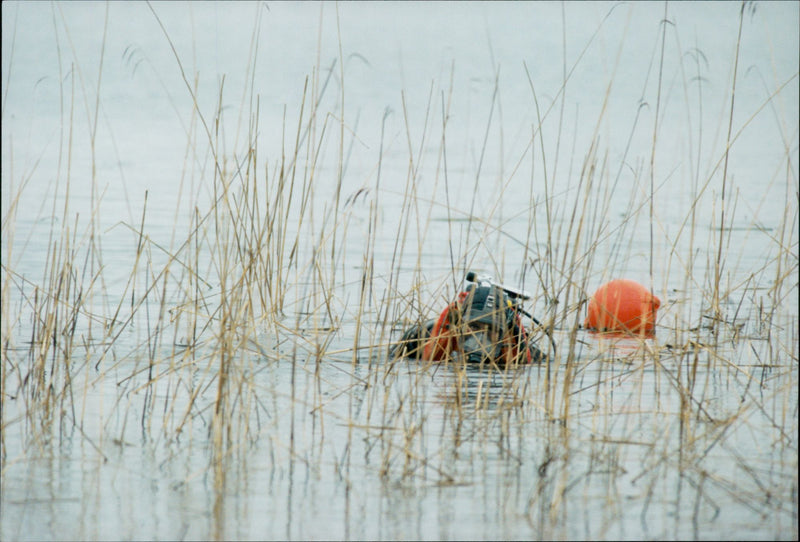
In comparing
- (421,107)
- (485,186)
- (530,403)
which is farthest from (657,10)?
(530,403)

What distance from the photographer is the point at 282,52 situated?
154ft

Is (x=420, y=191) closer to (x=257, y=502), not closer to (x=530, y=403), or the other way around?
(x=530, y=403)

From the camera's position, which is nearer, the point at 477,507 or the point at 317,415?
the point at 477,507

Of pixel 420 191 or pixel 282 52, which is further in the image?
pixel 282 52

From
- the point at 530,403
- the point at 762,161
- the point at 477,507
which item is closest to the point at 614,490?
the point at 477,507

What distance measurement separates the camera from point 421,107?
104 ft

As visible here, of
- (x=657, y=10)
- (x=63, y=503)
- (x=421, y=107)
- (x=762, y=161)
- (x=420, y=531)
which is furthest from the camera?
(x=657, y=10)

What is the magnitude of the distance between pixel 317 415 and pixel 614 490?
1.21 metres

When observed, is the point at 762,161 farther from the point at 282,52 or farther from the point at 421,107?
the point at 282,52

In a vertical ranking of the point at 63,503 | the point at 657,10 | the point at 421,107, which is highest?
the point at 657,10

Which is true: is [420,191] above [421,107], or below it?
below

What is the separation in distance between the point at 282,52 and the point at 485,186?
104ft

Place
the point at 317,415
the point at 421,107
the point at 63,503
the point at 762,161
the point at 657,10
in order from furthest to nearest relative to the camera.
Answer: the point at 657,10 < the point at 421,107 < the point at 762,161 < the point at 317,415 < the point at 63,503

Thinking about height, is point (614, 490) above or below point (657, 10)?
below
